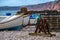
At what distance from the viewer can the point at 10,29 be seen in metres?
16.3

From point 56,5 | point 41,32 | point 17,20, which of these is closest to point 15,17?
point 17,20

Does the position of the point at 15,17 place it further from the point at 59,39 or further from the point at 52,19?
the point at 59,39

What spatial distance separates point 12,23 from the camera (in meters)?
16.0

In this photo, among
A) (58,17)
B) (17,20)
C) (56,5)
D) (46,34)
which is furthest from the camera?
(56,5)

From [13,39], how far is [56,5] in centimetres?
1315

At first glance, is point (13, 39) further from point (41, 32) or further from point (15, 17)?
point (15, 17)

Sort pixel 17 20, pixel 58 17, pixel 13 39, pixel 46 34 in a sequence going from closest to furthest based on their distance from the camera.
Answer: pixel 13 39
pixel 46 34
pixel 58 17
pixel 17 20

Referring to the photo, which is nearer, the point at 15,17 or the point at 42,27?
the point at 42,27

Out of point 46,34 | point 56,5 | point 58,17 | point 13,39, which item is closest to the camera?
point 13,39

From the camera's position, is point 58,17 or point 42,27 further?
point 58,17

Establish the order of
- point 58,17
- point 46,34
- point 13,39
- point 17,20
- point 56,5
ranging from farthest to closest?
point 56,5 → point 17,20 → point 58,17 → point 46,34 → point 13,39

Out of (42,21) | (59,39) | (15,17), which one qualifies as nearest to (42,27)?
(42,21)

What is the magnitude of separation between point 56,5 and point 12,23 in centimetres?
794

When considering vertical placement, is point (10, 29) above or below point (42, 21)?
below
